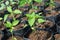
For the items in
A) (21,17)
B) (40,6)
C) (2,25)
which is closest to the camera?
(2,25)

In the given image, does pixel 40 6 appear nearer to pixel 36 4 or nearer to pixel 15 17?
pixel 36 4

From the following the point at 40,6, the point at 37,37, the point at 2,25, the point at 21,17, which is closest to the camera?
the point at 37,37

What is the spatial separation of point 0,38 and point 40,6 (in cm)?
70

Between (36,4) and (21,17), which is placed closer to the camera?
(21,17)

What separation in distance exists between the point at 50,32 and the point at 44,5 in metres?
0.58

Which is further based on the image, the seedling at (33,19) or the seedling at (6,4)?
the seedling at (6,4)

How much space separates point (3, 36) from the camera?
1.42 m

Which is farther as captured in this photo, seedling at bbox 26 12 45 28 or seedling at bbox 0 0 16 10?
seedling at bbox 0 0 16 10

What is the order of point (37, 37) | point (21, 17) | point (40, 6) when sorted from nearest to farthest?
point (37, 37) → point (21, 17) → point (40, 6)

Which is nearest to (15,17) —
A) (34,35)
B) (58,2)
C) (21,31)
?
(21,31)

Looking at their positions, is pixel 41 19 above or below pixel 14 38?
above

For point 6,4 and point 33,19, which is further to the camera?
point 6,4

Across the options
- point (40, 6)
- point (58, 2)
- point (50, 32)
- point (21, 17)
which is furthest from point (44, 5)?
point (50, 32)

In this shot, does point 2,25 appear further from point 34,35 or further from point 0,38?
point 34,35
